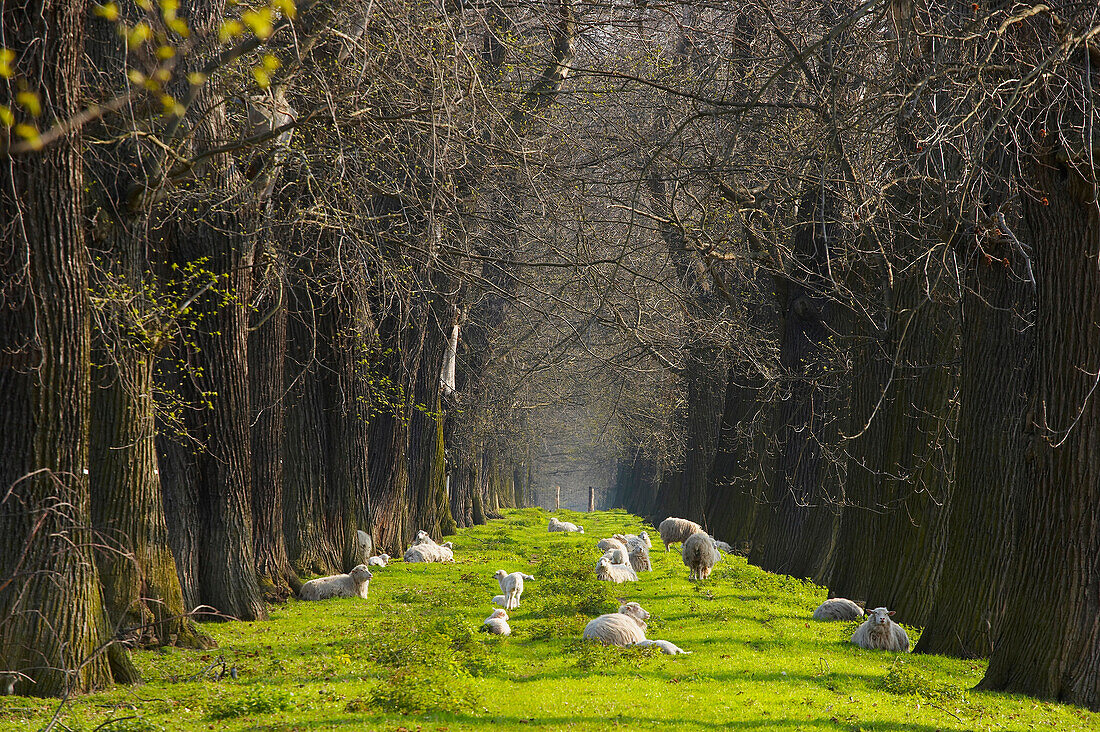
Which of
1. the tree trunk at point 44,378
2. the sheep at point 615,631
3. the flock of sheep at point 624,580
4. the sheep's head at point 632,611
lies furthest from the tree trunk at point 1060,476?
the tree trunk at point 44,378

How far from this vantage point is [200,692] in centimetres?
819

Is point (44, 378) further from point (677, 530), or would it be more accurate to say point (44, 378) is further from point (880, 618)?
point (677, 530)

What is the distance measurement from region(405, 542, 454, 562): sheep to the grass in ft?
22.0

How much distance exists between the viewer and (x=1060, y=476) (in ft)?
28.0

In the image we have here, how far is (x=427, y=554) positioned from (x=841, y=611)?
11.7 m

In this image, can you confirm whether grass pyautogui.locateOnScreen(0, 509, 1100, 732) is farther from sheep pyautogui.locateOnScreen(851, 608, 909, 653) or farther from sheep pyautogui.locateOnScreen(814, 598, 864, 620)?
sheep pyautogui.locateOnScreen(814, 598, 864, 620)

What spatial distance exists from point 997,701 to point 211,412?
10.6 m

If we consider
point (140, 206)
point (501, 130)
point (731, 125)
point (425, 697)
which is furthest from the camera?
point (731, 125)

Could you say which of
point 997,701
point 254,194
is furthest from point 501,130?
point 997,701

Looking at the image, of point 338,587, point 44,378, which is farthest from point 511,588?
point 44,378

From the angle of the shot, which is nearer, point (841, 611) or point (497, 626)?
point (497, 626)

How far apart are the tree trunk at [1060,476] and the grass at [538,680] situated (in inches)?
17.5

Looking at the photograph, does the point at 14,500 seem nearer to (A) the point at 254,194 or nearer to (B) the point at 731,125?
(A) the point at 254,194

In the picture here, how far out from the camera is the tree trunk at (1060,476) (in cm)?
825
